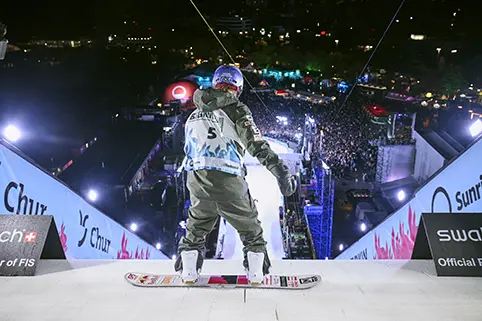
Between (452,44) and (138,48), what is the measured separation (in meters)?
41.1

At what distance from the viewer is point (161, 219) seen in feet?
53.4

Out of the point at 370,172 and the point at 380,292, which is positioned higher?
the point at 370,172

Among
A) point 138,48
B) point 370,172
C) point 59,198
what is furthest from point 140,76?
point 59,198

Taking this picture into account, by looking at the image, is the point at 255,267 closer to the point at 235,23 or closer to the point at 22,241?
the point at 22,241

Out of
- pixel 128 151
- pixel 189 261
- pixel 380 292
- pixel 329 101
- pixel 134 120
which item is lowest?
pixel 380 292

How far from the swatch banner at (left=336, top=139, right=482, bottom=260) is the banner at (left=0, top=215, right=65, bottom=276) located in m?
3.08

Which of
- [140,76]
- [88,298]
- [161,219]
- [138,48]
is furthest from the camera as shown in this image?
[138,48]

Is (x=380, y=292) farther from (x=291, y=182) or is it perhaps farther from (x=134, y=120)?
(x=134, y=120)

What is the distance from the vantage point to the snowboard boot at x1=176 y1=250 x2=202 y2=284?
255cm

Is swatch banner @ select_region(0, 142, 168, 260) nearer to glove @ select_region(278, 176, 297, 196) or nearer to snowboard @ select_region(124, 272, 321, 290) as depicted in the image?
snowboard @ select_region(124, 272, 321, 290)

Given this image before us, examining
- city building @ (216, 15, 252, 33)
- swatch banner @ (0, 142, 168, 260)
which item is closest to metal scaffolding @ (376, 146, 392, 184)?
swatch banner @ (0, 142, 168, 260)

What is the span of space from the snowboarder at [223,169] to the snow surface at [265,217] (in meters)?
4.46

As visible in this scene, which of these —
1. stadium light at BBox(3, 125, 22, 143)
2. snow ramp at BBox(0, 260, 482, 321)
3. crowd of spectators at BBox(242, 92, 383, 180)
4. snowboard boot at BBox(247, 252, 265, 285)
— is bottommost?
snow ramp at BBox(0, 260, 482, 321)

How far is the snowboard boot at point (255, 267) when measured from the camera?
254 cm
